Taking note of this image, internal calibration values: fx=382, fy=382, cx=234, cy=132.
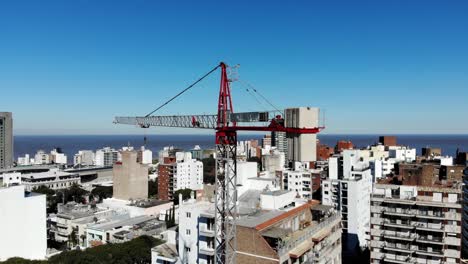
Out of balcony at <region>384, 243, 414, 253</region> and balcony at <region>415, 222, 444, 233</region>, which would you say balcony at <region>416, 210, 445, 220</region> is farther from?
balcony at <region>384, 243, 414, 253</region>

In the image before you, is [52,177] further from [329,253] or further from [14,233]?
[329,253]

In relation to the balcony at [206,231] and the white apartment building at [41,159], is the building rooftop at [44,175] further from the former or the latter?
the balcony at [206,231]

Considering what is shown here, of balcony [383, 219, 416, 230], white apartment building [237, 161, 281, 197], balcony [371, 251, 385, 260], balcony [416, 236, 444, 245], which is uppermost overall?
white apartment building [237, 161, 281, 197]

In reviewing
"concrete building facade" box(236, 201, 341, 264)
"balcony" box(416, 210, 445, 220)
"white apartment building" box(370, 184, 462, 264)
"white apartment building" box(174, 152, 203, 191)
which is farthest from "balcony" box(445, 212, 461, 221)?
"white apartment building" box(174, 152, 203, 191)

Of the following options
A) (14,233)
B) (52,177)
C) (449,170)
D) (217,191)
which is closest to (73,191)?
(52,177)

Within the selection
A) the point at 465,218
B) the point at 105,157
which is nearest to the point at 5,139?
the point at 105,157

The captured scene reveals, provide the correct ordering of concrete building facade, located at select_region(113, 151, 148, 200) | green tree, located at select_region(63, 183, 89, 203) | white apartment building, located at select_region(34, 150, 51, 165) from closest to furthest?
concrete building facade, located at select_region(113, 151, 148, 200), green tree, located at select_region(63, 183, 89, 203), white apartment building, located at select_region(34, 150, 51, 165)

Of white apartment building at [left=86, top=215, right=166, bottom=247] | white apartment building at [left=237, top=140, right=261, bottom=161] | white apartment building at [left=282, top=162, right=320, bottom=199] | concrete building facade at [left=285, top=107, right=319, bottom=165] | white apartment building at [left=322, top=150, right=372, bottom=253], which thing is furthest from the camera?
white apartment building at [left=237, top=140, right=261, bottom=161]

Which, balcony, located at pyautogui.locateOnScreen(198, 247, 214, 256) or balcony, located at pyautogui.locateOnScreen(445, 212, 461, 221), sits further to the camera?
balcony, located at pyautogui.locateOnScreen(445, 212, 461, 221)
